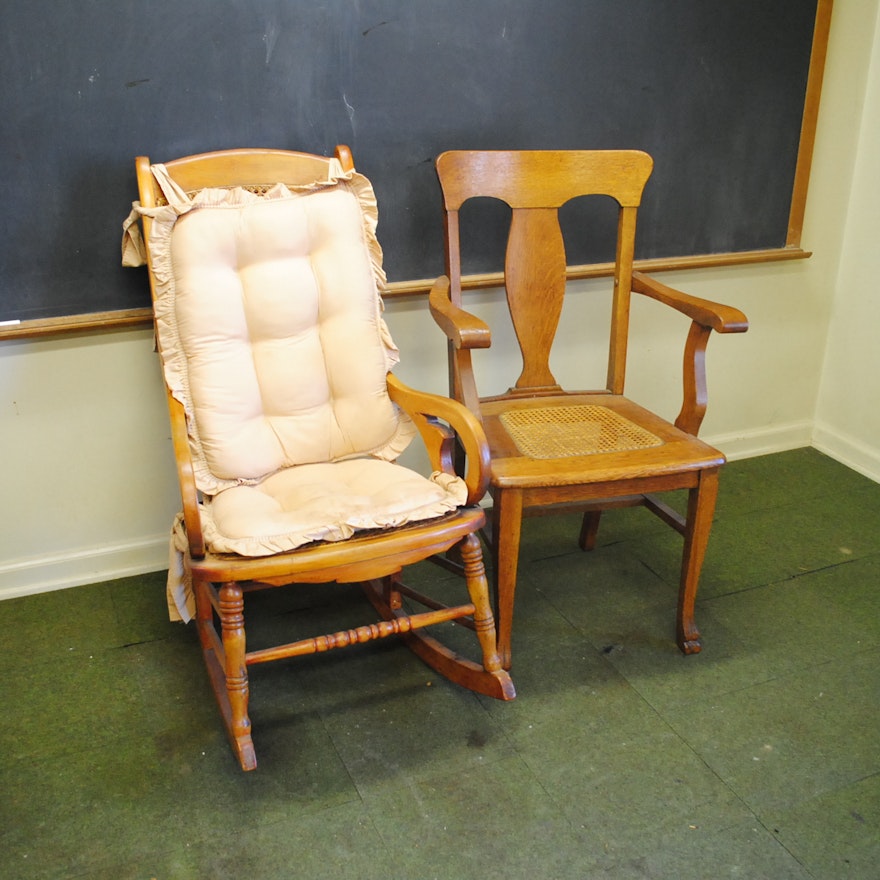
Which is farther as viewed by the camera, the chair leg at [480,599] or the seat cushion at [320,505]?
the chair leg at [480,599]

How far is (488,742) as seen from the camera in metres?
1.70

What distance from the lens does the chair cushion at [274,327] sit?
1.75m

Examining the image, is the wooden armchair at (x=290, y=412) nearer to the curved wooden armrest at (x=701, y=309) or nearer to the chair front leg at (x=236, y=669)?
the chair front leg at (x=236, y=669)

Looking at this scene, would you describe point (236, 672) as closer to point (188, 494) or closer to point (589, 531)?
point (188, 494)

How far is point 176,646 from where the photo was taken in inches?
78.8

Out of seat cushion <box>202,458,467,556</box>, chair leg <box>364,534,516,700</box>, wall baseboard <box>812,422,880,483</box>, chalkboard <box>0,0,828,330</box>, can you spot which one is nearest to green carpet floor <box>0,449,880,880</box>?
chair leg <box>364,534,516,700</box>

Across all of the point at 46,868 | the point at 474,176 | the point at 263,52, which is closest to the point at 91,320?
the point at 263,52

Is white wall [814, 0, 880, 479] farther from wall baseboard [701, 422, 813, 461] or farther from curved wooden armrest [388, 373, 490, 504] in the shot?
curved wooden armrest [388, 373, 490, 504]

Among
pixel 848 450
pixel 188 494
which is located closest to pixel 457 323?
pixel 188 494

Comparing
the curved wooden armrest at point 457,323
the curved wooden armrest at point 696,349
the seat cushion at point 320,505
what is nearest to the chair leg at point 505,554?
the seat cushion at point 320,505

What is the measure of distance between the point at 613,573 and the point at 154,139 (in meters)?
1.50

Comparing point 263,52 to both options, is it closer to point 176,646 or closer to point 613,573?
point 176,646

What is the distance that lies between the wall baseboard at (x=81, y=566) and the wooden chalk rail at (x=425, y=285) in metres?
0.57

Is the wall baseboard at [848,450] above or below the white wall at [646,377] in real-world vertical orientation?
below
